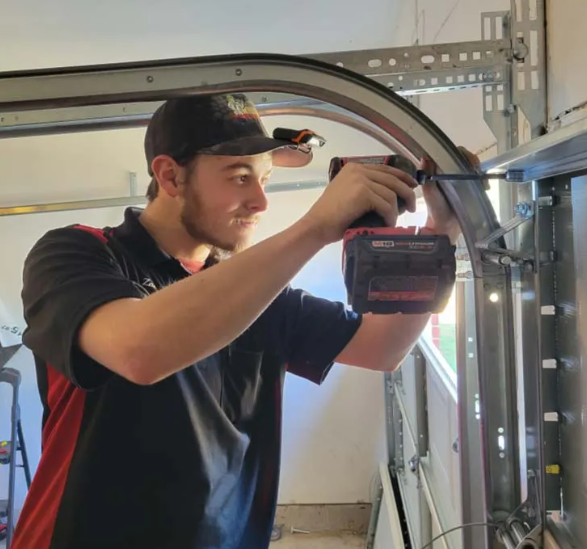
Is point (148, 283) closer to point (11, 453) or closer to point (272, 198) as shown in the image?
point (272, 198)

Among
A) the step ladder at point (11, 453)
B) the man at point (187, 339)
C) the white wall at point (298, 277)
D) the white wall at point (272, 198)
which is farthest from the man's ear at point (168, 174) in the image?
the step ladder at point (11, 453)

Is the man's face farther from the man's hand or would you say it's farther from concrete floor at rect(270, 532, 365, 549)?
concrete floor at rect(270, 532, 365, 549)

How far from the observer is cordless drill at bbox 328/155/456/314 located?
1.91 ft

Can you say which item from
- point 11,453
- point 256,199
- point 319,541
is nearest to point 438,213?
point 256,199

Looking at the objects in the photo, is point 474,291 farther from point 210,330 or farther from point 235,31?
point 235,31

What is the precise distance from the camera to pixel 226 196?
0.89 m

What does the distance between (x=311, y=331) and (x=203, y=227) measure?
0.96ft

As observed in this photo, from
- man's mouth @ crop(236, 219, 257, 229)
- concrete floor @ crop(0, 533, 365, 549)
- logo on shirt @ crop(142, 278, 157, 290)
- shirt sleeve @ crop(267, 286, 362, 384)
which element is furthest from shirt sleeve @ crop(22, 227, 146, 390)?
concrete floor @ crop(0, 533, 365, 549)

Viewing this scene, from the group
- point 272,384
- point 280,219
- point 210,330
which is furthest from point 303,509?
point 210,330

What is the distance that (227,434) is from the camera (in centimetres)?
94

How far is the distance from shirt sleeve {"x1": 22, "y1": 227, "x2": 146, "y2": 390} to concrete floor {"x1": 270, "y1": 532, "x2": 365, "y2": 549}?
2.71m

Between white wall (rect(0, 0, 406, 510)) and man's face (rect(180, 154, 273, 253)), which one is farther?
white wall (rect(0, 0, 406, 510))

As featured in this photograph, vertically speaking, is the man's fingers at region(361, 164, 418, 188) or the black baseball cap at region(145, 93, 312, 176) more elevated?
the black baseball cap at region(145, 93, 312, 176)

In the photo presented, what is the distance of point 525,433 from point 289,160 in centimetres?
59
